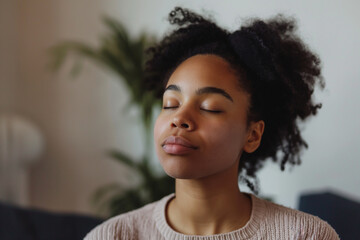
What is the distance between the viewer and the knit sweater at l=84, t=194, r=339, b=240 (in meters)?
0.94

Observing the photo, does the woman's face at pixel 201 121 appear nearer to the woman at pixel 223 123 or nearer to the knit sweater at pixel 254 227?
the woman at pixel 223 123

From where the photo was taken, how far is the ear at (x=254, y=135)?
0.95 metres

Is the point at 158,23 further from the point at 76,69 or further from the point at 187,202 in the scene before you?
the point at 187,202

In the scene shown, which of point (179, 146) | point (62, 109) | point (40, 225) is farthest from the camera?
point (62, 109)

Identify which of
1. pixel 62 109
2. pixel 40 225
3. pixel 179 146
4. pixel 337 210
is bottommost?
pixel 40 225

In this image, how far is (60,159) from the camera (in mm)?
3020

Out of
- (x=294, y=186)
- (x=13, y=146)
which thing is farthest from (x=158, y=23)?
(x=294, y=186)

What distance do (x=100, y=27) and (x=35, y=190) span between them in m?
1.11

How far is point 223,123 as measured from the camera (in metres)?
0.86

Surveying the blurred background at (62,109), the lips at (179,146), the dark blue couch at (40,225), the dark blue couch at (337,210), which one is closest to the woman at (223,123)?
the lips at (179,146)

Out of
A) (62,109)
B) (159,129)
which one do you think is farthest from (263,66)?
(62,109)

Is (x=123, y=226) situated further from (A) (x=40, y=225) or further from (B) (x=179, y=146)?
(A) (x=40, y=225)

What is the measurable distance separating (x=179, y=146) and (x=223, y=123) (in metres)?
0.09

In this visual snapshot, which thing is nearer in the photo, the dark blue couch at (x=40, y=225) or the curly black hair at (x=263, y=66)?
the curly black hair at (x=263, y=66)
